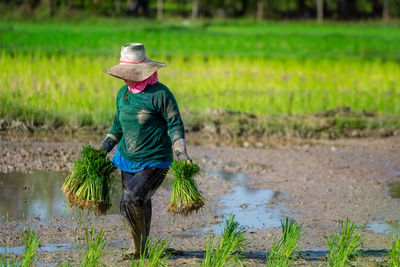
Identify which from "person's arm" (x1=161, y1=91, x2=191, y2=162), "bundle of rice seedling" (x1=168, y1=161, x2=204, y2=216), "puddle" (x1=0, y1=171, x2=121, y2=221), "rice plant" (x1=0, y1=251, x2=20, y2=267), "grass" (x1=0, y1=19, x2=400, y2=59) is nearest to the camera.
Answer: "rice plant" (x1=0, y1=251, x2=20, y2=267)

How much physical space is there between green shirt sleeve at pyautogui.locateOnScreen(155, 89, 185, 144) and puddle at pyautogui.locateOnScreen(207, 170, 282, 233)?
1316 millimetres

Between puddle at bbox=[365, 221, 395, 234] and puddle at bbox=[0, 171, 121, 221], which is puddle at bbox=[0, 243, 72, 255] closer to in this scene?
puddle at bbox=[0, 171, 121, 221]

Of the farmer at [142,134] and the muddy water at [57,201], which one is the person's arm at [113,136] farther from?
the muddy water at [57,201]

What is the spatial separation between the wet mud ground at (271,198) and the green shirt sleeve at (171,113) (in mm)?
895

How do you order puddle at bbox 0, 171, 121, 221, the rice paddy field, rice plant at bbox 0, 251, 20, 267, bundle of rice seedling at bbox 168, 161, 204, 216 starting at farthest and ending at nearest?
the rice paddy field, puddle at bbox 0, 171, 121, 221, bundle of rice seedling at bbox 168, 161, 204, 216, rice plant at bbox 0, 251, 20, 267

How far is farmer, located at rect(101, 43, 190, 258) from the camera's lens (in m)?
4.68

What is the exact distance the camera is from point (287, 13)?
1961 inches

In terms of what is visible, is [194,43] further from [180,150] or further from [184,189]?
[184,189]

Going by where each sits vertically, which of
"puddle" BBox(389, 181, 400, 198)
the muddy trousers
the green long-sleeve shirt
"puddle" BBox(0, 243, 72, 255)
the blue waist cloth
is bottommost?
"puddle" BBox(389, 181, 400, 198)

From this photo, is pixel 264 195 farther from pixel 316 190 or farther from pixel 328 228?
pixel 328 228

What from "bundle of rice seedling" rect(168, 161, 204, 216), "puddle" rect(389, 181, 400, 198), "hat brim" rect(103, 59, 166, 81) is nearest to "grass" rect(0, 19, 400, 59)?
"puddle" rect(389, 181, 400, 198)

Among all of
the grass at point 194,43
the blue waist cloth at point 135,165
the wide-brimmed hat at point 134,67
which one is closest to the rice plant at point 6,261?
the blue waist cloth at point 135,165

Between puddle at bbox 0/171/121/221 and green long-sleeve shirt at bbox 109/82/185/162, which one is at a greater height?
green long-sleeve shirt at bbox 109/82/185/162

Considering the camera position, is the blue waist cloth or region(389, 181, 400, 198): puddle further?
region(389, 181, 400, 198): puddle
